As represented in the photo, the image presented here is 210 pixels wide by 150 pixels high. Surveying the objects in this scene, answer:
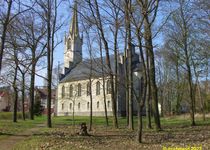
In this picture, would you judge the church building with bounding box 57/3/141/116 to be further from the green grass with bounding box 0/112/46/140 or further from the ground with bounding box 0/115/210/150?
the ground with bounding box 0/115/210/150

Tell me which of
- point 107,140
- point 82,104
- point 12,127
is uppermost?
point 82,104

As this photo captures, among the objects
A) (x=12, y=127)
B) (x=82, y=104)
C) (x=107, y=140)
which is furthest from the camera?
(x=82, y=104)

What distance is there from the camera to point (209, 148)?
11797mm

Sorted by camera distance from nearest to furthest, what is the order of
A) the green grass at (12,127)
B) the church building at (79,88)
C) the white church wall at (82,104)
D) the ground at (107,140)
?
the ground at (107,140), the green grass at (12,127), the church building at (79,88), the white church wall at (82,104)

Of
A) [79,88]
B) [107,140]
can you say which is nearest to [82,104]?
[79,88]

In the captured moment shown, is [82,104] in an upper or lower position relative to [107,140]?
upper

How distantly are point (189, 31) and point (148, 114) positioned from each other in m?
10.4

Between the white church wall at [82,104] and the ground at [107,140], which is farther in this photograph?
the white church wall at [82,104]

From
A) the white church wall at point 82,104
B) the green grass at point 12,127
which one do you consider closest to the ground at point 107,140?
the green grass at point 12,127

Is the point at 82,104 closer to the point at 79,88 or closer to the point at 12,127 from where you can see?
the point at 79,88

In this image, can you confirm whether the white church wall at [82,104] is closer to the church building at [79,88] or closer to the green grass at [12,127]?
the church building at [79,88]

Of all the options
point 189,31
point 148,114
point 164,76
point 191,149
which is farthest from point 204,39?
point 164,76

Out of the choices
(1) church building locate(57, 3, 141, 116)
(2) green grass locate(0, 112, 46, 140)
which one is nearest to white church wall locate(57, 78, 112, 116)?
(1) church building locate(57, 3, 141, 116)

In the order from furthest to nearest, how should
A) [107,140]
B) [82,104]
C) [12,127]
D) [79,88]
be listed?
1. [82,104]
2. [79,88]
3. [12,127]
4. [107,140]
